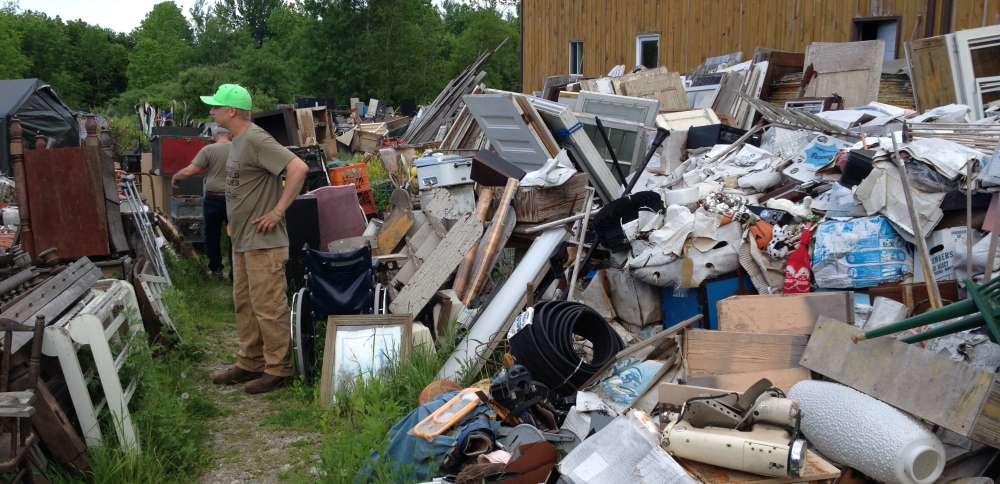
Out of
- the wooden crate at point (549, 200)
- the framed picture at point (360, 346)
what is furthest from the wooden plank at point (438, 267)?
the framed picture at point (360, 346)

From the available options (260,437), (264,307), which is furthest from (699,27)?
(260,437)

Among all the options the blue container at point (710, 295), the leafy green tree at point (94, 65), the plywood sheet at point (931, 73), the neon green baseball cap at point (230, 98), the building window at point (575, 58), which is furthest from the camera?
the leafy green tree at point (94, 65)

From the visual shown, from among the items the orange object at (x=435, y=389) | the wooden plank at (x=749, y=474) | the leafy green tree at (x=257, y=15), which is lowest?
the orange object at (x=435, y=389)

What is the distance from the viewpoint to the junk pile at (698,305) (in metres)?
3.14

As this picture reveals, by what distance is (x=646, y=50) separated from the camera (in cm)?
1698

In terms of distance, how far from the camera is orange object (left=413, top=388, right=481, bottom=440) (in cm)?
370

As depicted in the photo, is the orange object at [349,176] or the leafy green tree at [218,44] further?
the leafy green tree at [218,44]

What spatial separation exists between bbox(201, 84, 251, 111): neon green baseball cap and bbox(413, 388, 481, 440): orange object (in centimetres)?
243

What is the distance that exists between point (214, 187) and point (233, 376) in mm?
2419

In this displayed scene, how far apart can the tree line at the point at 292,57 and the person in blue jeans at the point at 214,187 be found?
1952 cm

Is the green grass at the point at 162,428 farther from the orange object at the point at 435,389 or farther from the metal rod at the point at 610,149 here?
the metal rod at the point at 610,149

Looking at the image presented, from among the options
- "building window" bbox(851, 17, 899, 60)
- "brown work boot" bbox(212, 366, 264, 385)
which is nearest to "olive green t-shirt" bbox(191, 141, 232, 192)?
"brown work boot" bbox(212, 366, 264, 385)

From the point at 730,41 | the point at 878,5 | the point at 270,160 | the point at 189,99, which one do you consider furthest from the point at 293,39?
the point at 270,160

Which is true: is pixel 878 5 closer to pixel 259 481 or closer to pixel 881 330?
pixel 881 330
